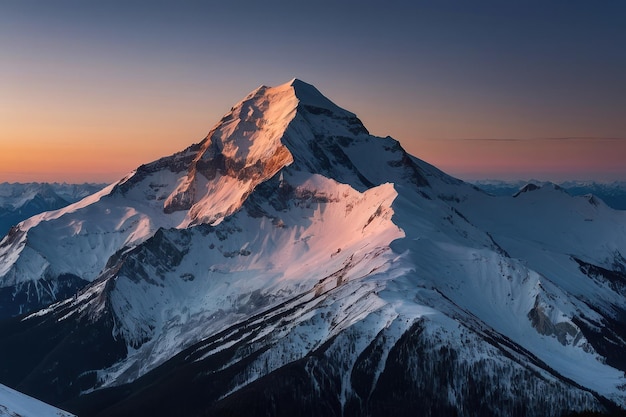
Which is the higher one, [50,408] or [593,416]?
[50,408]

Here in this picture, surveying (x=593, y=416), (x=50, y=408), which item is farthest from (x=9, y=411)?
(x=593, y=416)

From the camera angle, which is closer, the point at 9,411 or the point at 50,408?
the point at 9,411

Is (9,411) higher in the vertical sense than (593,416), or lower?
higher

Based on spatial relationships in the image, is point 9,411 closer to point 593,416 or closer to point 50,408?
point 50,408
